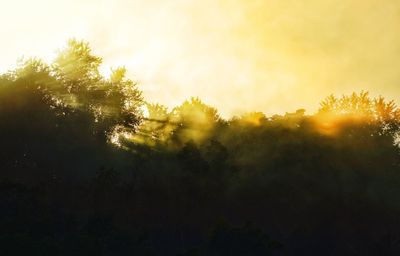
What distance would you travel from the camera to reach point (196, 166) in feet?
152

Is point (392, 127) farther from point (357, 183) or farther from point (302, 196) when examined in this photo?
point (302, 196)

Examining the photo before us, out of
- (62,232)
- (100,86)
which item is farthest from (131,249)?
(100,86)

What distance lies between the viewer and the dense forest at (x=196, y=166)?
44375mm

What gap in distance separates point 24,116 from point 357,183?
36572 mm

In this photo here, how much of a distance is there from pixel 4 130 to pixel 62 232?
1861cm

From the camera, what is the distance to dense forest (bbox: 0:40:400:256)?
4438 cm

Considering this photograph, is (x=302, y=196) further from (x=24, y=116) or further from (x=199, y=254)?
(x=24, y=116)

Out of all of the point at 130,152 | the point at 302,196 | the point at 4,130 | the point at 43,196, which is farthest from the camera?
the point at 130,152

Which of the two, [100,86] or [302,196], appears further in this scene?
[100,86]

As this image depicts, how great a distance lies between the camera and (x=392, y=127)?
59.3 meters

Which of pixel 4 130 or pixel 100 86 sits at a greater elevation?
pixel 100 86

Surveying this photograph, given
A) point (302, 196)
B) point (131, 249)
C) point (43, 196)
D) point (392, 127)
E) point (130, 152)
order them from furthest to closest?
point (392, 127), point (130, 152), point (302, 196), point (43, 196), point (131, 249)

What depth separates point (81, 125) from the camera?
51781 mm

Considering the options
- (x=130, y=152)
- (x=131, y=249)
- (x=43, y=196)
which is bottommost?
Result: (x=131, y=249)
